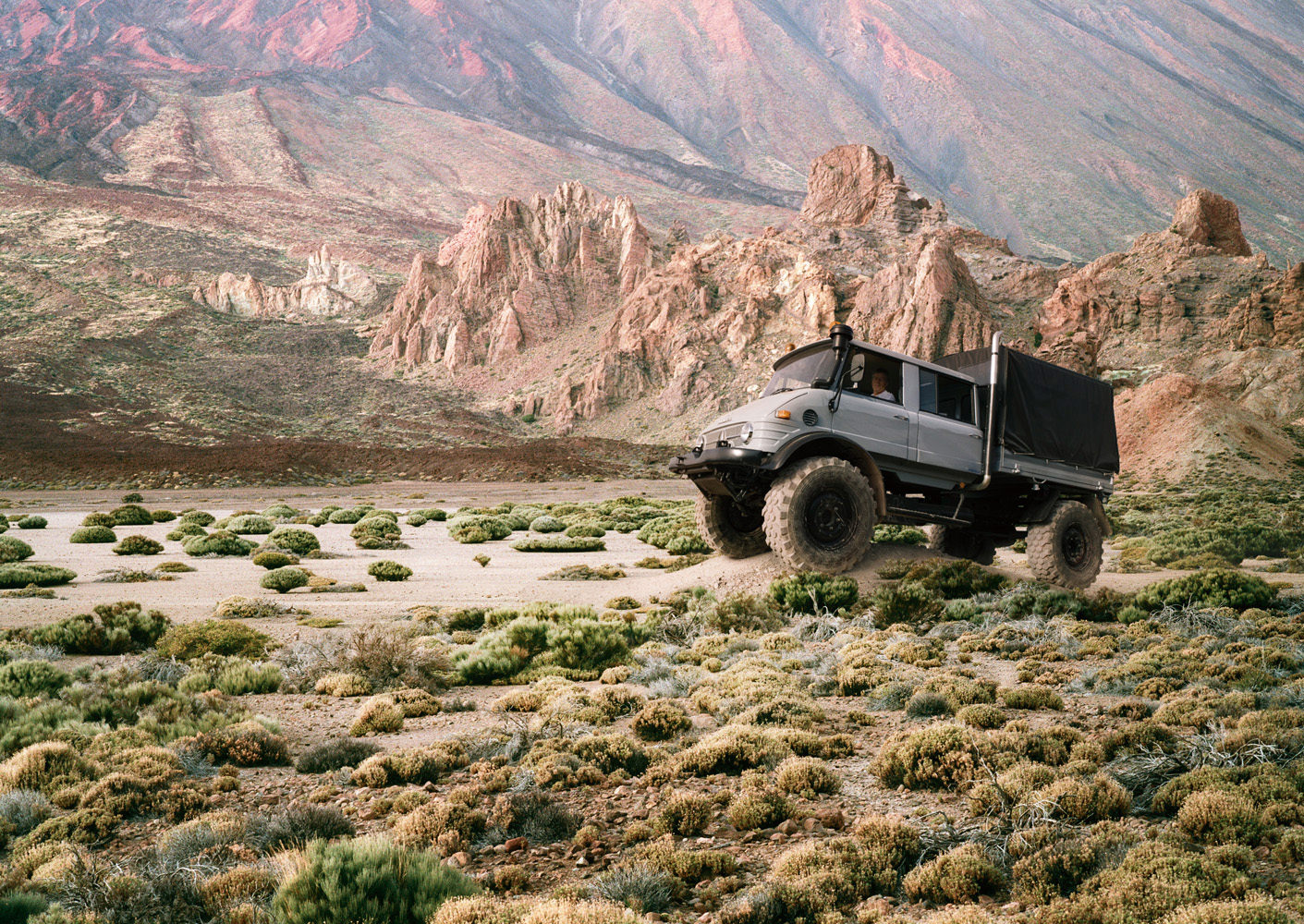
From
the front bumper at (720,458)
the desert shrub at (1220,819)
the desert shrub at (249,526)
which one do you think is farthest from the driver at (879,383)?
the desert shrub at (249,526)

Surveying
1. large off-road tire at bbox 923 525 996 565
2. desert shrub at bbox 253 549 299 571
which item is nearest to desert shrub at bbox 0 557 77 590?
desert shrub at bbox 253 549 299 571

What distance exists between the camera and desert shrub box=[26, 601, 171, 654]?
11.0 metres

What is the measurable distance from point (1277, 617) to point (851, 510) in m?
6.40

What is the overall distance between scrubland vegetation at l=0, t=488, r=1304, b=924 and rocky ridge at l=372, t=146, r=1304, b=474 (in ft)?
124

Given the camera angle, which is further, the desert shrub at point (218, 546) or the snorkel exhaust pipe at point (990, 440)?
the desert shrub at point (218, 546)

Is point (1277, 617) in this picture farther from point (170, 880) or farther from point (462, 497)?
point (462, 497)

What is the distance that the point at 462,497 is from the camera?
48.7 meters

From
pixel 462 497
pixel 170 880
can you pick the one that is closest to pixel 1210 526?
pixel 170 880

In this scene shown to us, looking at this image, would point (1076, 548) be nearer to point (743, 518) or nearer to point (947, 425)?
point (947, 425)

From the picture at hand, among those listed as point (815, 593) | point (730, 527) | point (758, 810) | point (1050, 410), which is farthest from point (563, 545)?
point (758, 810)

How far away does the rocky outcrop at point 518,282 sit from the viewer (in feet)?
299

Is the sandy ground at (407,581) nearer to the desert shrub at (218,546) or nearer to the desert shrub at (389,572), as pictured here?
the desert shrub at (389,572)

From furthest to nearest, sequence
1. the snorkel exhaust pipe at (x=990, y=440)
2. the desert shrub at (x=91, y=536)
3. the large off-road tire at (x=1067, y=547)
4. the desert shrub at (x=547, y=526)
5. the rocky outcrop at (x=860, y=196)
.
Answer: the rocky outcrop at (x=860, y=196)
the desert shrub at (x=547, y=526)
the desert shrub at (x=91, y=536)
the large off-road tire at (x=1067, y=547)
the snorkel exhaust pipe at (x=990, y=440)

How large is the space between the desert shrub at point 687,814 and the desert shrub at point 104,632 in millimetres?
10264
